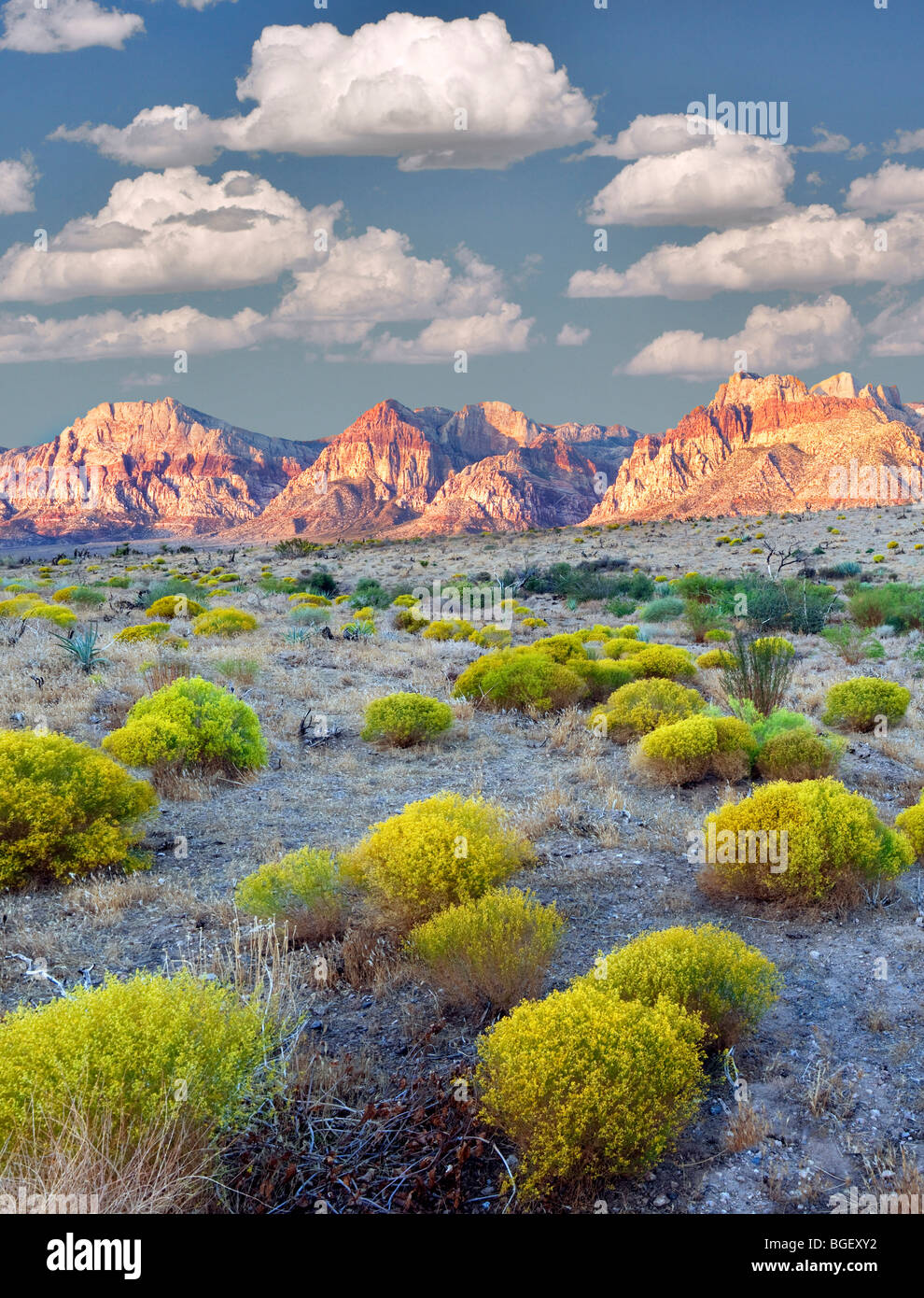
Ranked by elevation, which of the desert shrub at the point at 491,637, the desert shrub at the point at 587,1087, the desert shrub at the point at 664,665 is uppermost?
the desert shrub at the point at 491,637

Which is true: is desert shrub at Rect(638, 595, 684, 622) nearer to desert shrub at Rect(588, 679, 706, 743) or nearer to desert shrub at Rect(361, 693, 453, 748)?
desert shrub at Rect(588, 679, 706, 743)

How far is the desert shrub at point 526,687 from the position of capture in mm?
10555

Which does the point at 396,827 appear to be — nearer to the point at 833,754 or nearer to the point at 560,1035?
the point at 560,1035

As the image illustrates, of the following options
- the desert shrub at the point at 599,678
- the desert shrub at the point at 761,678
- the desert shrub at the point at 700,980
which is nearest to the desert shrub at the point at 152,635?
the desert shrub at the point at 599,678

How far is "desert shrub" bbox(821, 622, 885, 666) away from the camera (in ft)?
47.3

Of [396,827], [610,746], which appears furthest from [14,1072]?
[610,746]

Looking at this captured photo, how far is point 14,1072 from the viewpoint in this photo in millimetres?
2746

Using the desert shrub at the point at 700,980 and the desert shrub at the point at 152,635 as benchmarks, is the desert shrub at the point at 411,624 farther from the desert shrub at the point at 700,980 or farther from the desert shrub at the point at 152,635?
the desert shrub at the point at 700,980

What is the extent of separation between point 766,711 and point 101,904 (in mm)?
7725

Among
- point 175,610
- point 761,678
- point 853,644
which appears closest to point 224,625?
point 175,610

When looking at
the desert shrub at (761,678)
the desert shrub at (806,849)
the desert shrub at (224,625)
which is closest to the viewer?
the desert shrub at (806,849)

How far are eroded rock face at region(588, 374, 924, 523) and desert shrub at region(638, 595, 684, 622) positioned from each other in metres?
75.6

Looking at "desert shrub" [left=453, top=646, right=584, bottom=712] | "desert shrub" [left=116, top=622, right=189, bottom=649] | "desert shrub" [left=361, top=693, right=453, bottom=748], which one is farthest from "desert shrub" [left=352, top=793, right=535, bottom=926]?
"desert shrub" [left=116, top=622, right=189, bottom=649]

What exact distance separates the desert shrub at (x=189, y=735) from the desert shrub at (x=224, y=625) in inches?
296
